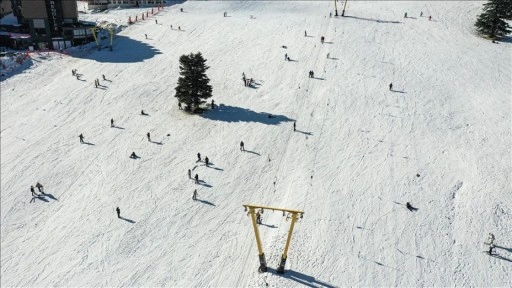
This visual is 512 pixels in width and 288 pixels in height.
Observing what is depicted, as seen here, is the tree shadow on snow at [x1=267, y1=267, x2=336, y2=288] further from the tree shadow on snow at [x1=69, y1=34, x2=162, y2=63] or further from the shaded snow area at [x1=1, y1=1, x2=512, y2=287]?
the tree shadow on snow at [x1=69, y1=34, x2=162, y2=63]

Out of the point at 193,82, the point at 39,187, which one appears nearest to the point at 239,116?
the point at 193,82

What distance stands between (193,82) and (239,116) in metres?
5.13

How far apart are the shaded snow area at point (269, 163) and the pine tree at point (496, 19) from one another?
7.81ft

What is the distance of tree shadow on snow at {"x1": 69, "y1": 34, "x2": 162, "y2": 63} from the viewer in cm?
5203

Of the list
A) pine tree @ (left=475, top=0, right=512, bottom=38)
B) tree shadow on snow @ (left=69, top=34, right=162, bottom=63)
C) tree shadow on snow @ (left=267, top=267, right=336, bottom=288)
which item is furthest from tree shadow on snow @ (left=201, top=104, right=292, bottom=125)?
pine tree @ (left=475, top=0, right=512, bottom=38)

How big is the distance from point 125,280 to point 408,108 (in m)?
28.2

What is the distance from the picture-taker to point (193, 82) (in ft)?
130

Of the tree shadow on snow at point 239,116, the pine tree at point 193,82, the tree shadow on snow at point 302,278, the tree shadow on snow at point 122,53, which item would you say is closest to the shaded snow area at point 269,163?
the tree shadow on snow at point 302,278

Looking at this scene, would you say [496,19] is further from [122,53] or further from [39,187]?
[39,187]

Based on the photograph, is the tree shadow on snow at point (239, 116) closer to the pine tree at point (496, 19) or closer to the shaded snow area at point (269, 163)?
the shaded snow area at point (269, 163)

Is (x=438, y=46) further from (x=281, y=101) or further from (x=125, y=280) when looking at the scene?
(x=125, y=280)

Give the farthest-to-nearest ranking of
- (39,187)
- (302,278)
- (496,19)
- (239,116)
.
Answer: (496,19), (239,116), (39,187), (302,278)

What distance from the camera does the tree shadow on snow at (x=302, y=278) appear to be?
23.6m

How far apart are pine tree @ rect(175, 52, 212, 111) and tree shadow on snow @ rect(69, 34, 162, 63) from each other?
46.4 feet
